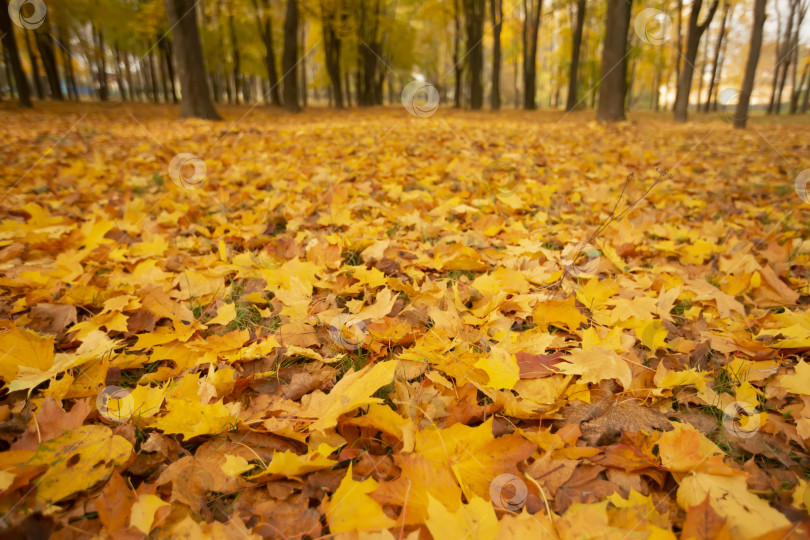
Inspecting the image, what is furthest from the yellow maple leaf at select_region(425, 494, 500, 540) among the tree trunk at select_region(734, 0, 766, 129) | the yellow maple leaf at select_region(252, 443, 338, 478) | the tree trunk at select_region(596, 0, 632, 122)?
the tree trunk at select_region(734, 0, 766, 129)

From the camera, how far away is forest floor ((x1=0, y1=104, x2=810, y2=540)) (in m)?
0.87

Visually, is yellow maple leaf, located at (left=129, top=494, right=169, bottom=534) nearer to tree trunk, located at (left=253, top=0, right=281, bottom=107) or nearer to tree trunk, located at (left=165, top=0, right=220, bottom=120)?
tree trunk, located at (left=165, top=0, right=220, bottom=120)

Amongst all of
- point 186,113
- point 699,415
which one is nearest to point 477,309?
point 699,415

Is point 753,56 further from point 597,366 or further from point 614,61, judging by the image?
point 597,366

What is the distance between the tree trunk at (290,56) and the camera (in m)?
13.0

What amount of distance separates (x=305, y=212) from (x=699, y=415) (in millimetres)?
2321

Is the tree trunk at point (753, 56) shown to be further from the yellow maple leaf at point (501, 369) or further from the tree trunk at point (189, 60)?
the tree trunk at point (189, 60)

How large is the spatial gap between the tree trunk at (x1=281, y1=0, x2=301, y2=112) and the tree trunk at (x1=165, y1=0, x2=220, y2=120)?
436cm

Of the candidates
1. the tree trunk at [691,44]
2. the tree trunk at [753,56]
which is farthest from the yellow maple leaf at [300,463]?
the tree trunk at [691,44]

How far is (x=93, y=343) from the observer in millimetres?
1309

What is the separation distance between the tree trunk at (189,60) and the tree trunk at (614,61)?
322 inches

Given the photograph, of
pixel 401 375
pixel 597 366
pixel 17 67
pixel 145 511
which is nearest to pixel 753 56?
pixel 597 366

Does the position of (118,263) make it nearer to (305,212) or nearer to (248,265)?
(248,265)

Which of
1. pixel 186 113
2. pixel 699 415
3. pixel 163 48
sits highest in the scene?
pixel 163 48
